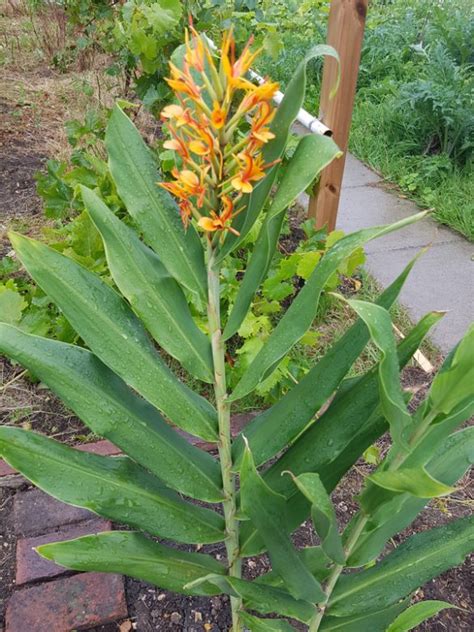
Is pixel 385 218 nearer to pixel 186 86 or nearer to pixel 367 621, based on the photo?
pixel 367 621

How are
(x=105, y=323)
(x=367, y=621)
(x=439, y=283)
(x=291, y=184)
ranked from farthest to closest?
(x=439, y=283) < (x=367, y=621) < (x=105, y=323) < (x=291, y=184)

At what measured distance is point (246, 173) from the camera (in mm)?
745

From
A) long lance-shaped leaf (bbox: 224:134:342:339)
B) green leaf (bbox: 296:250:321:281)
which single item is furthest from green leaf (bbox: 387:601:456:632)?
green leaf (bbox: 296:250:321:281)

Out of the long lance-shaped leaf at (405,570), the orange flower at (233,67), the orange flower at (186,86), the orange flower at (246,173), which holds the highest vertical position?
the orange flower at (233,67)

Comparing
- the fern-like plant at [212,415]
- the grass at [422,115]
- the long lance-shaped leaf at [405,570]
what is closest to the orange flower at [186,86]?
the fern-like plant at [212,415]

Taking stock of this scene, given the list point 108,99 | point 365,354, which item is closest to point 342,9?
point 365,354

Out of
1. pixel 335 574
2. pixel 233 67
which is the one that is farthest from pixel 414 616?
pixel 233 67

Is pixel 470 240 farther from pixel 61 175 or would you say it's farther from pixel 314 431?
pixel 314 431

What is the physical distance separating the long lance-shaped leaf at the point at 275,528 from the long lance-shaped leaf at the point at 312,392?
149 mm

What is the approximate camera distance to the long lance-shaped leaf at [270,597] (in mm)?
1016

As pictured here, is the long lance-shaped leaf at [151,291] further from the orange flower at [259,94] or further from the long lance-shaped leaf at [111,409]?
the orange flower at [259,94]

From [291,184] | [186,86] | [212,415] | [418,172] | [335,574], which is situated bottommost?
[418,172]

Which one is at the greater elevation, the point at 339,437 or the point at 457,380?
the point at 457,380

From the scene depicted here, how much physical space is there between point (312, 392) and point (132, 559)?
0.43 meters
